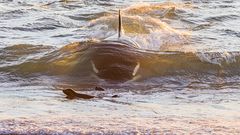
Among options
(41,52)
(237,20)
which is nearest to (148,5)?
(237,20)

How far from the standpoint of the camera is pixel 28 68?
7023 mm

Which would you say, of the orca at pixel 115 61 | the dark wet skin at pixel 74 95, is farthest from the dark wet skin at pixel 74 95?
the orca at pixel 115 61

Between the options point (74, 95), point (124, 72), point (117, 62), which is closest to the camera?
point (74, 95)

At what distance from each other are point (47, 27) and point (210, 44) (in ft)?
9.19

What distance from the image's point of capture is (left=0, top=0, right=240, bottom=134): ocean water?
451 cm

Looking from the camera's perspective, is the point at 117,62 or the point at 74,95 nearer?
the point at 74,95

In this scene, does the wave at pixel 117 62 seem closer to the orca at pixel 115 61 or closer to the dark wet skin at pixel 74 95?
the orca at pixel 115 61

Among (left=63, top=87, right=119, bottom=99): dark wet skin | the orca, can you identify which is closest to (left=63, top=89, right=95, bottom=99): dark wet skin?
(left=63, top=87, right=119, bottom=99): dark wet skin

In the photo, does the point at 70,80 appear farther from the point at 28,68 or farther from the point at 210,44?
the point at 210,44

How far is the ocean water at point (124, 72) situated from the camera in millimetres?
4512

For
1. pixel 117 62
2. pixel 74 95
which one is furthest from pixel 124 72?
pixel 74 95

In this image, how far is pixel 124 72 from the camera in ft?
21.6

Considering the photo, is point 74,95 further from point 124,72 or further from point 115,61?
point 115,61

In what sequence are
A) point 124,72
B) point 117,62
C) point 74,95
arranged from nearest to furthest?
1. point 74,95
2. point 124,72
3. point 117,62
